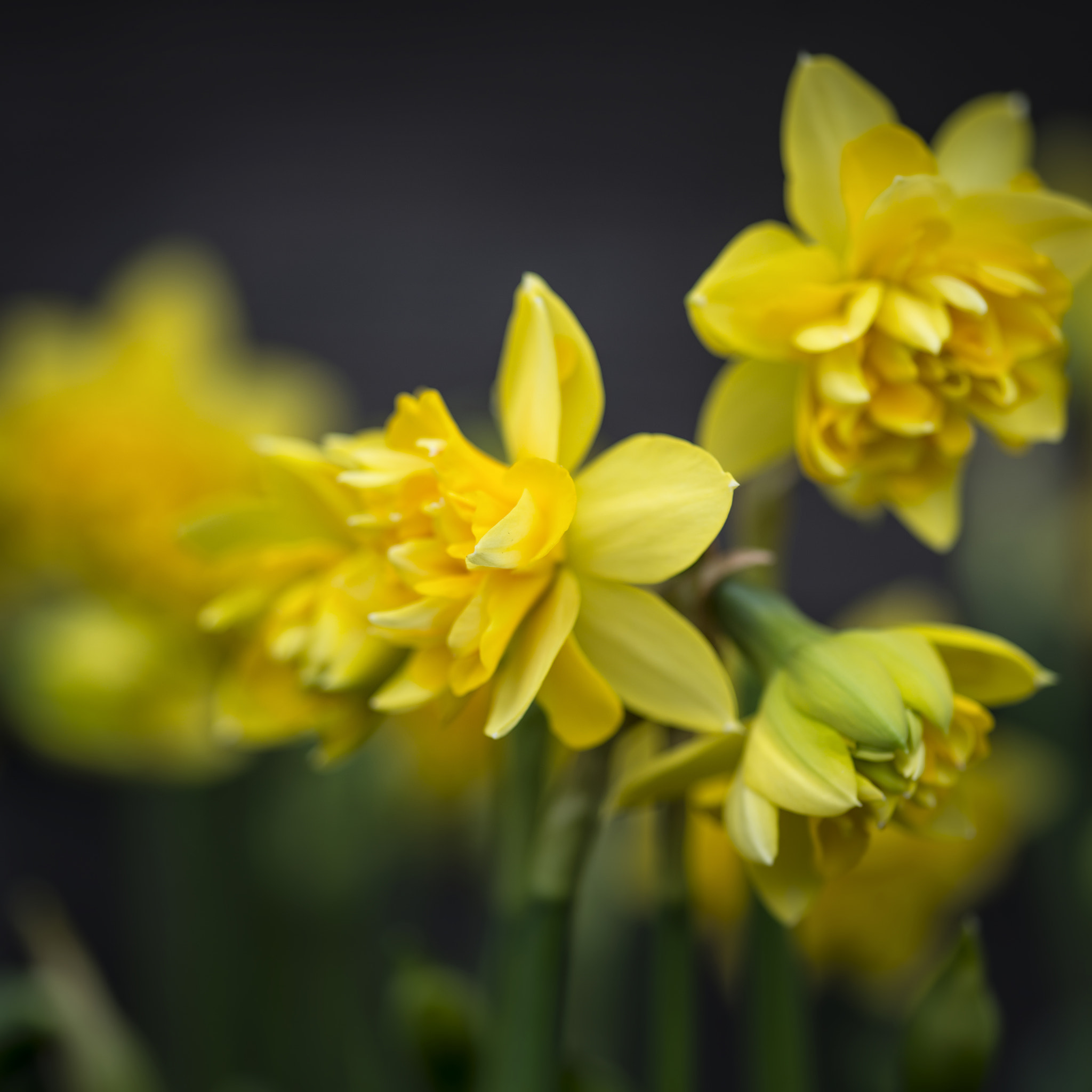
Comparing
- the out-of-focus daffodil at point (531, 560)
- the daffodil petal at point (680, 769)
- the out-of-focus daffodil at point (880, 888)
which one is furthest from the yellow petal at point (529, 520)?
the out-of-focus daffodil at point (880, 888)

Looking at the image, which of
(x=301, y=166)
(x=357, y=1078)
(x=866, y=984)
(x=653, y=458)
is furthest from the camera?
(x=301, y=166)

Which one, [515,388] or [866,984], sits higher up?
[515,388]

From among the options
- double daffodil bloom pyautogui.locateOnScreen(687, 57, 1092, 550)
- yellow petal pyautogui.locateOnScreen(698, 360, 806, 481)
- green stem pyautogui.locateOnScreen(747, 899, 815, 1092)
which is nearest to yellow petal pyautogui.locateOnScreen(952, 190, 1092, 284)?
double daffodil bloom pyautogui.locateOnScreen(687, 57, 1092, 550)

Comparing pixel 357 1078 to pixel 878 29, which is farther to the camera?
pixel 878 29

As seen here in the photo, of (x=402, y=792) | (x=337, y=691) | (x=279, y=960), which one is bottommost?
(x=279, y=960)

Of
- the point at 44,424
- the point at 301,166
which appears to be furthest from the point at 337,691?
the point at 301,166

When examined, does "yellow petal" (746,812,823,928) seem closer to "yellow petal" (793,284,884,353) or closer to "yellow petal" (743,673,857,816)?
"yellow petal" (743,673,857,816)

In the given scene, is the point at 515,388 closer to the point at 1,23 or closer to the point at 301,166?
the point at 301,166
